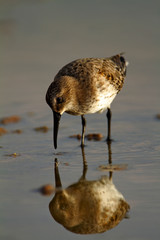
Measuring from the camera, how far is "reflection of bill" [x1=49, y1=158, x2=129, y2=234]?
518 centimetres

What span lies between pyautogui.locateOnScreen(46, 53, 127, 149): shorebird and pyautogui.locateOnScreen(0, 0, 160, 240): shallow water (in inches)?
22.0

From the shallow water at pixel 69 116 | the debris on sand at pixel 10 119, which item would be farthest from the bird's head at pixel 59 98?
the debris on sand at pixel 10 119

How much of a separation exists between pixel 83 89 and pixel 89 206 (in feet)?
9.34

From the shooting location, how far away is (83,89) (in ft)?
26.4

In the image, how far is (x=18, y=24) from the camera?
14820 millimetres

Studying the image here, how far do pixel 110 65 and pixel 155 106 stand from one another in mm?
1429

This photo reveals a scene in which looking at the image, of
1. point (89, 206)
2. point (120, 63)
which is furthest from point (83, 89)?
point (89, 206)

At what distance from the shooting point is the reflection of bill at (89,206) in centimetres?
518

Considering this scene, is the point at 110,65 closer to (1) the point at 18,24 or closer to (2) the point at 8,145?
(2) the point at 8,145

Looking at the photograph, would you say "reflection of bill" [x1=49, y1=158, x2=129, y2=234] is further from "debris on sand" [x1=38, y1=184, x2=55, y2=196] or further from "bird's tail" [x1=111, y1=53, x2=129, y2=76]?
"bird's tail" [x1=111, y1=53, x2=129, y2=76]

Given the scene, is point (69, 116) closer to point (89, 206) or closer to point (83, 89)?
point (83, 89)

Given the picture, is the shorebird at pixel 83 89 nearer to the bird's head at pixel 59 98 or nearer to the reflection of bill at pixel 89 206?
the bird's head at pixel 59 98

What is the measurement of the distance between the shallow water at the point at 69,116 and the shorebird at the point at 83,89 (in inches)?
22.0

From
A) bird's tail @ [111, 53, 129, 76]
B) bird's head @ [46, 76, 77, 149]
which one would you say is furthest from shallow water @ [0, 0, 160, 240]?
bird's tail @ [111, 53, 129, 76]
